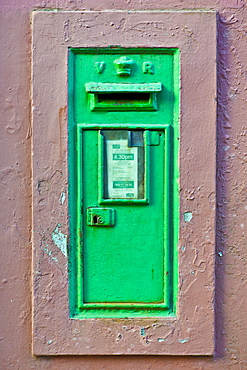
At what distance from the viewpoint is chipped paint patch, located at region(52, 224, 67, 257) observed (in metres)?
2.12

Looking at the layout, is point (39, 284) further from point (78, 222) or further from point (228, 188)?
point (228, 188)

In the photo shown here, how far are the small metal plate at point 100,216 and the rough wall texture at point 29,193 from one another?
357mm

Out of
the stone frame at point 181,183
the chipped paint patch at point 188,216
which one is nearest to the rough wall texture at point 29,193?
the stone frame at point 181,183

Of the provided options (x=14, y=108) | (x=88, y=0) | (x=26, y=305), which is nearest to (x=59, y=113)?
(x=14, y=108)

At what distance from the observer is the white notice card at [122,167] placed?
6.80ft

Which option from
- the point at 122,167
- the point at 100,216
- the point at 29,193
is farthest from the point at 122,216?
the point at 29,193

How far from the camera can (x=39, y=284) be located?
2.12 m

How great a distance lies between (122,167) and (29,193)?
0.54m

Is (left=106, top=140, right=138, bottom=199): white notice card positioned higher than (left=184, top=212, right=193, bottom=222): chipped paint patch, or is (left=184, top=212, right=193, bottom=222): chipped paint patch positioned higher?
(left=106, top=140, right=138, bottom=199): white notice card

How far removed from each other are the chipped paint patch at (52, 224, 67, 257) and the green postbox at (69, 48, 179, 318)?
0.18 ft

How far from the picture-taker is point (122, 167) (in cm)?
207

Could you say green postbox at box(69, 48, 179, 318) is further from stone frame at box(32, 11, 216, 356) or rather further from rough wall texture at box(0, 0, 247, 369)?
rough wall texture at box(0, 0, 247, 369)

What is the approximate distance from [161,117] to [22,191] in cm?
87

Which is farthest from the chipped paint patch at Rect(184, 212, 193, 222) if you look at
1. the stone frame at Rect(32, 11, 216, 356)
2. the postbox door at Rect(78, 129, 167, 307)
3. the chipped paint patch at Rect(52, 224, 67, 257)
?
the chipped paint patch at Rect(52, 224, 67, 257)
